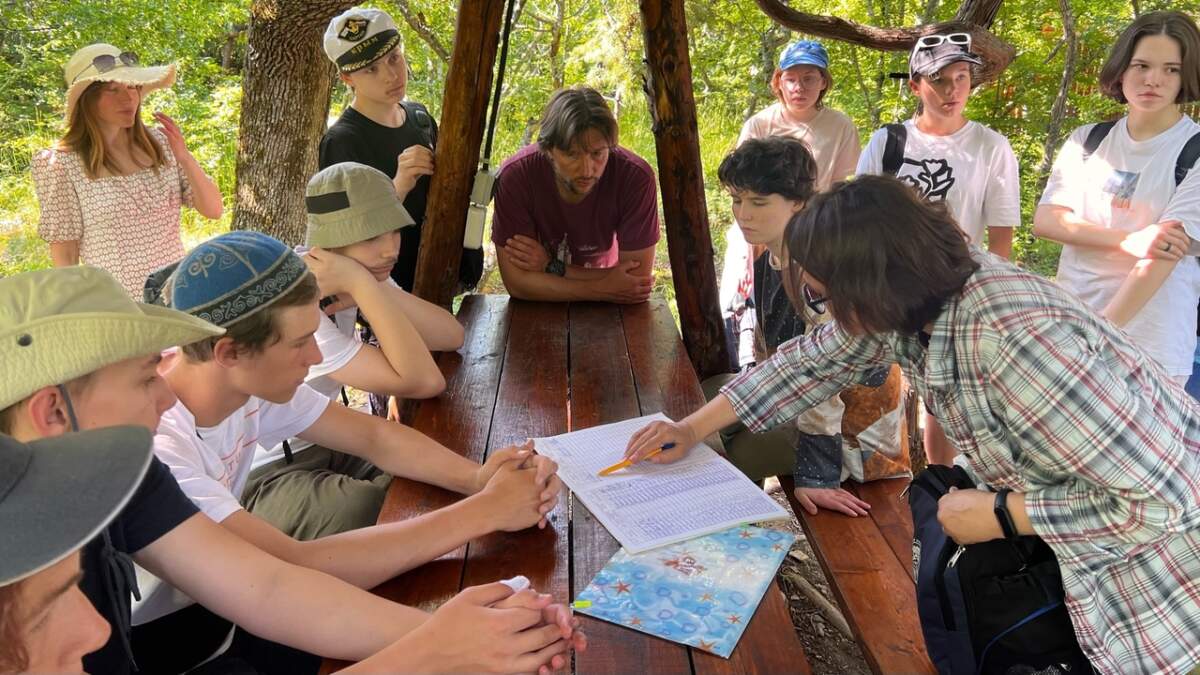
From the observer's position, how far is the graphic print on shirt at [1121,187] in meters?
2.55

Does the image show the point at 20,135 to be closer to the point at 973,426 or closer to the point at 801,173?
the point at 801,173

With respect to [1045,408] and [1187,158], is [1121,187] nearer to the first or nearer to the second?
[1187,158]

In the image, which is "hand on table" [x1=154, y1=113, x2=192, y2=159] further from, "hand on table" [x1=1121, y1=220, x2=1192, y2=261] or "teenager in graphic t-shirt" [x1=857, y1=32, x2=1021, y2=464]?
"hand on table" [x1=1121, y1=220, x2=1192, y2=261]

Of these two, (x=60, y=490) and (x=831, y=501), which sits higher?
(x=60, y=490)

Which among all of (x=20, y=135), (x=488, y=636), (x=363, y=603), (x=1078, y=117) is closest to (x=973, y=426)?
(x=488, y=636)

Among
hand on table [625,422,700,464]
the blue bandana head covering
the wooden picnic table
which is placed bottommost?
the wooden picnic table

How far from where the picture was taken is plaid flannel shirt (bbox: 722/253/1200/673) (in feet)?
3.96

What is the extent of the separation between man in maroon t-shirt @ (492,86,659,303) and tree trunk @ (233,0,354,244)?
2.22 meters

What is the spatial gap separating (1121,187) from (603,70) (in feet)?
18.8

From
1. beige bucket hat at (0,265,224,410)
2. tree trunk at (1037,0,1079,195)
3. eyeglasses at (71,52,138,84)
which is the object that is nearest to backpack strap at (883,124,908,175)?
beige bucket hat at (0,265,224,410)

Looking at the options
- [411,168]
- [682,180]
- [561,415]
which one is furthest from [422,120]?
[561,415]

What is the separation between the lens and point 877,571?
1805 millimetres

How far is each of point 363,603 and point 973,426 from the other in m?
1.01

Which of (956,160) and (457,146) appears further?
(956,160)
